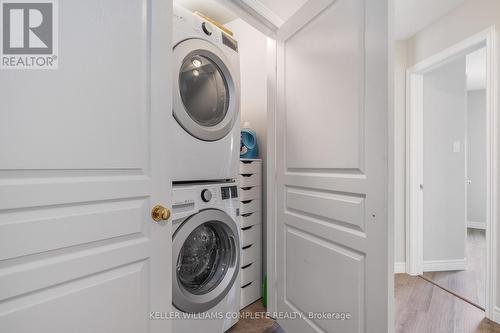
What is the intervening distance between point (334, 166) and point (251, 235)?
3.36ft

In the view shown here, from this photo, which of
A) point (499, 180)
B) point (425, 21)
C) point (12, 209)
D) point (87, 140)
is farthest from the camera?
point (425, 21)

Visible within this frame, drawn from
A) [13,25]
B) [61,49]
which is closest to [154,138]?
[61,49]

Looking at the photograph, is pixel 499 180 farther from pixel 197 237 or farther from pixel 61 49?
pixel 61 49

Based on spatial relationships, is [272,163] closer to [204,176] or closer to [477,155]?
[204,176]

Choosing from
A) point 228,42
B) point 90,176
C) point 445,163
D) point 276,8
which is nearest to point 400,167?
point 445,163

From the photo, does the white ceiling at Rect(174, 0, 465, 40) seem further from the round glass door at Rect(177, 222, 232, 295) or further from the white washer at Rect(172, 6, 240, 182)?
the round glass door at Rect(177, 222, 232, 295)

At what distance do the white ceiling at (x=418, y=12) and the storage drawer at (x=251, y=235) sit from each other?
2.14 metres

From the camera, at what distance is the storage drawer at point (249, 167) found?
195 cm

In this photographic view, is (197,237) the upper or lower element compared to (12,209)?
lower

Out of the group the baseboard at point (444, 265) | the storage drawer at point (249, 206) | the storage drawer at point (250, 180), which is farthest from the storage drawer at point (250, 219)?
the baseboard at point (444, 265)

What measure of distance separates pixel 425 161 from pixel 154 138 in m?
2.79

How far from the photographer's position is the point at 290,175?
5.32 feet

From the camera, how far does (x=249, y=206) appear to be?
6.61 feet

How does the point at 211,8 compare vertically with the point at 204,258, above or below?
above
